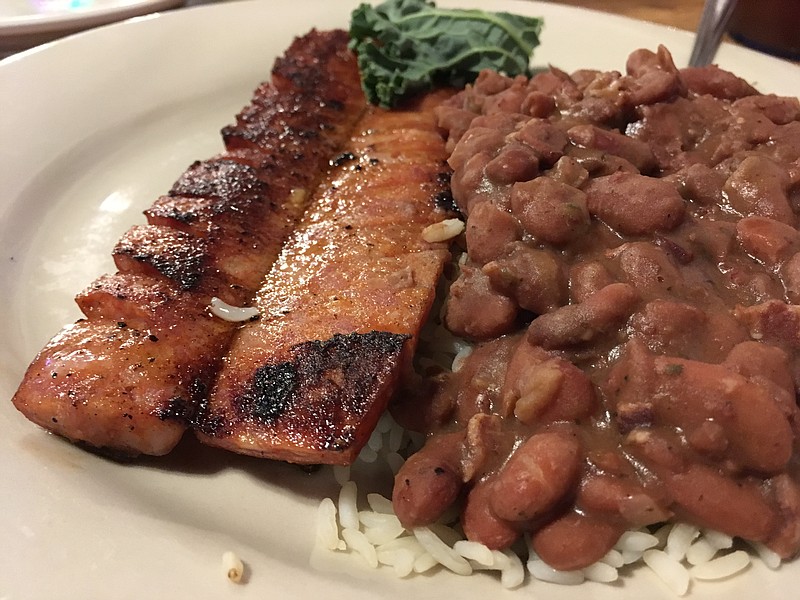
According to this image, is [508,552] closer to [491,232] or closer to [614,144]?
[491,232]

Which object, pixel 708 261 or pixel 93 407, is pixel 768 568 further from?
pixel 93 407

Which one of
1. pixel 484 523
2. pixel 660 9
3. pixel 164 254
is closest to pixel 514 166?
pixel 484 523

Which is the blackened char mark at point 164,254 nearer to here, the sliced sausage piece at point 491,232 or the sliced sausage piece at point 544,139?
the sliced sausage piece at point 491,232

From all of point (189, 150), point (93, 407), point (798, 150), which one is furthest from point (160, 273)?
point (798, 150)

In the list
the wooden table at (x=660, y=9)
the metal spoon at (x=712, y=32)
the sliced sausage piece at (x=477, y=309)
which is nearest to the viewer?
the sliced sausage piece at (x=477, y=309)

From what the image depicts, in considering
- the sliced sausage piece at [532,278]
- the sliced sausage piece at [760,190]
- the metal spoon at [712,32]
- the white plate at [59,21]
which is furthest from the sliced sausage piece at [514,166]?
the white plate at [59,21]

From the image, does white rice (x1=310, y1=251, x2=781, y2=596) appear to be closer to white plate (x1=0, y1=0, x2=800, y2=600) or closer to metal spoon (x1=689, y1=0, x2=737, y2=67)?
white plate (x1=0, y1=0, x2=800, y2=600)

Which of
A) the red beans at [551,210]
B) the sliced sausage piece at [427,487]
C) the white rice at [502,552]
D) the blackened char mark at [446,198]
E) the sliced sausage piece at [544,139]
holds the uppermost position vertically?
the sliced sausage piece at [544,139]
